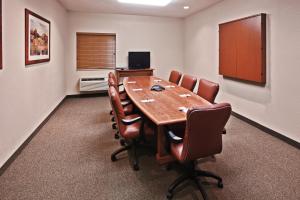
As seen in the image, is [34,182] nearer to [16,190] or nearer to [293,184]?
[16,190]

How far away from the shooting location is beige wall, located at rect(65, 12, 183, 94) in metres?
6.23

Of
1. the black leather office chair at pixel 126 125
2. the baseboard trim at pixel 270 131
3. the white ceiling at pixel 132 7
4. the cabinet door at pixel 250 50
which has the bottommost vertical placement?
the baseboard trim at pixel 270 131

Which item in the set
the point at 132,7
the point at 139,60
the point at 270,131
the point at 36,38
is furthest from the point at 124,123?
the point at 139,60

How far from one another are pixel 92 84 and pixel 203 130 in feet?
16.8

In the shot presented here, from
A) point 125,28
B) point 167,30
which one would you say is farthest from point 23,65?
point 167,30

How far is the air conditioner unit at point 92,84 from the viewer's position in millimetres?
6246

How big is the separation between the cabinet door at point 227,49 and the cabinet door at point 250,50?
0.15 m

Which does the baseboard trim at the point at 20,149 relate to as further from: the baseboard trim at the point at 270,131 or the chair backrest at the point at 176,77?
the baseboard trim at the point at 270,131

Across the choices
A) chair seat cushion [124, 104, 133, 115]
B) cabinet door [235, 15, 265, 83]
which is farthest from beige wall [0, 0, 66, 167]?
cabinet door [235, 15, 265, 83]

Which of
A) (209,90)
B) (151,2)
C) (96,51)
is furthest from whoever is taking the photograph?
(96,51)

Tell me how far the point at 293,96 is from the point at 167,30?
4.81 m

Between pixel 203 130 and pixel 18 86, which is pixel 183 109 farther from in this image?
pixel 18 86

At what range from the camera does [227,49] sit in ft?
14.8

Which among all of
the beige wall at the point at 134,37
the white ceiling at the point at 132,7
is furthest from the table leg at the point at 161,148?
the beige wall at the point at 134,37
